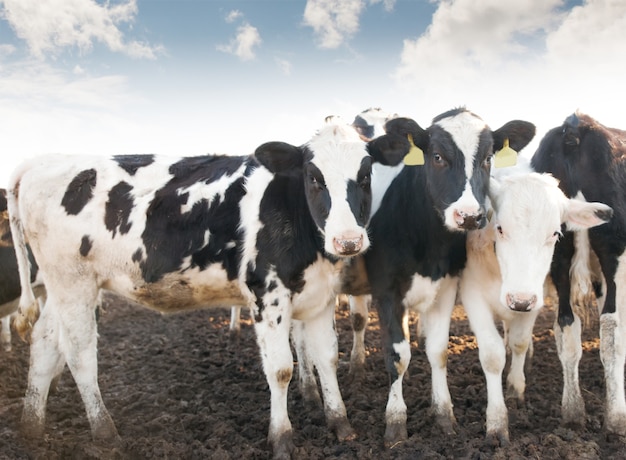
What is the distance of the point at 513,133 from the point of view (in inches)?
225

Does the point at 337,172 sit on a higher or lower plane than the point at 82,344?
higher

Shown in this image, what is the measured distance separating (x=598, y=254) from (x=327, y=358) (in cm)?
281

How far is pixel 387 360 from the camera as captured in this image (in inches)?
225

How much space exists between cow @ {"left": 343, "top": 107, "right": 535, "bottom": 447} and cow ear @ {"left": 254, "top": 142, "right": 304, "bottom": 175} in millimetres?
918

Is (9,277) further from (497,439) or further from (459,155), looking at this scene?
(497,439)

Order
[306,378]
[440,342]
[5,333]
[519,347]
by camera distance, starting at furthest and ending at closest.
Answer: [5,333] → [306,378] → [519,347] → [440,342]

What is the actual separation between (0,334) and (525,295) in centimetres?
795

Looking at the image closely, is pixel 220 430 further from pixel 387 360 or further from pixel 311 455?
pixel 387 360

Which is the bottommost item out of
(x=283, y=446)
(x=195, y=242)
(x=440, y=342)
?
(x=283, y=446)

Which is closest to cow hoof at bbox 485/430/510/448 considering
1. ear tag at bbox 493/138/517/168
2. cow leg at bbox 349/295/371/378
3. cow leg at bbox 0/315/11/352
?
cow leg at bbox 349/295/371/378

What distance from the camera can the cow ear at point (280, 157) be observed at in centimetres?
543

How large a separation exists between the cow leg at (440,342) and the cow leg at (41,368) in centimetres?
380

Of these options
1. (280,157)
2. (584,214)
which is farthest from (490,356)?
(280,157)

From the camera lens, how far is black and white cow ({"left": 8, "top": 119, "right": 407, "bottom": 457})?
215 inches
